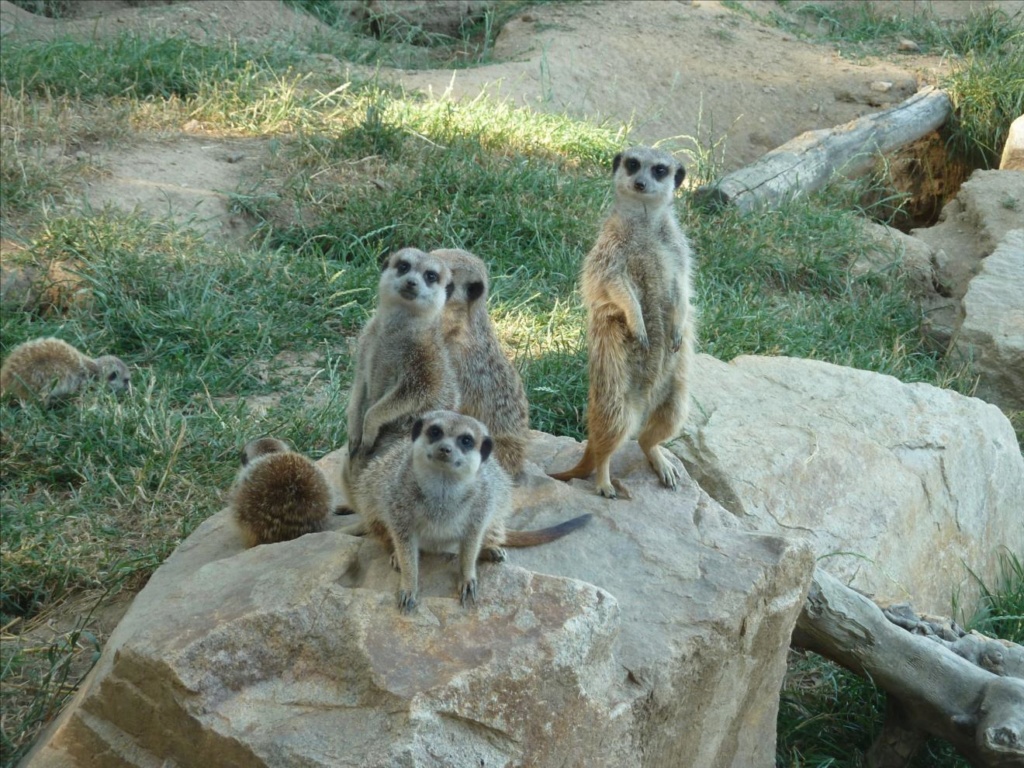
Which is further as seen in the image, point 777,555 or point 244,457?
point 244,457

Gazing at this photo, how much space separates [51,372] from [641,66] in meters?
5.89

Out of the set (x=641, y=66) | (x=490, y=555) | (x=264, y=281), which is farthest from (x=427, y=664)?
(x=641, y=66)

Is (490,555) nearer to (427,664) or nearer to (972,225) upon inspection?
(427,664)

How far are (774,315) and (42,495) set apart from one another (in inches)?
150

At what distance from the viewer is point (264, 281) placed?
5.77 m

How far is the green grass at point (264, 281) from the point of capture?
417cm

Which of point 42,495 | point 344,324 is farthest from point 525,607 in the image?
point 344,324

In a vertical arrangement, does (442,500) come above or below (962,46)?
above

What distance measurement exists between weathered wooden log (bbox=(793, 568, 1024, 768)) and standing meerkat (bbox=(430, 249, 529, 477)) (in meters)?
1.08

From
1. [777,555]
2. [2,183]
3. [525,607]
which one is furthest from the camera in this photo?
[2,183]

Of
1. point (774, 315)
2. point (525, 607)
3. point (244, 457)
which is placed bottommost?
point (774, 315)

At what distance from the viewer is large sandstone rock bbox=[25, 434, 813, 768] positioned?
8.30 ft

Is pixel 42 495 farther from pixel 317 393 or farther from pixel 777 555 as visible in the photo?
pixel 777 555

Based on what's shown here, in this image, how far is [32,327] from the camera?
5469 millimetres
